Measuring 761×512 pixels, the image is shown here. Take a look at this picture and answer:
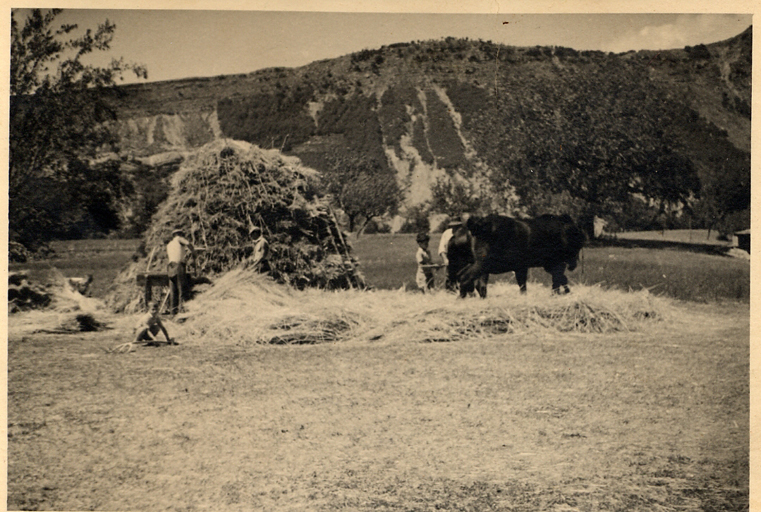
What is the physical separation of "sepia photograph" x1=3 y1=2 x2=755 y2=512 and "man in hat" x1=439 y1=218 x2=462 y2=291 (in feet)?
0.09

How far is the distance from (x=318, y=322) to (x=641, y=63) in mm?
3695

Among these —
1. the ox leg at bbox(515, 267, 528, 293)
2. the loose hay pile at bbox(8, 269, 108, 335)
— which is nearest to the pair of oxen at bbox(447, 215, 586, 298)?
the ox leg at bbox(515, 267, 528, 293)

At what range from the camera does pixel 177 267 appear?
6.52 metres

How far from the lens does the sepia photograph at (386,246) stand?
5.41 metres

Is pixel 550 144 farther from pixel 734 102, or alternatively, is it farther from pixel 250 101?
pixel 250 101

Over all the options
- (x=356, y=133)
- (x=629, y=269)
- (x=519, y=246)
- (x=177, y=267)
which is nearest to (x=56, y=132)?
(x=177, y=267)

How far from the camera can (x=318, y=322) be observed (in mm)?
6227

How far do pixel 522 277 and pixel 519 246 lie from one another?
284 mm

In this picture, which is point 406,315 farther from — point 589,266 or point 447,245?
point 589,266

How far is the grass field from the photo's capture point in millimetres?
4953

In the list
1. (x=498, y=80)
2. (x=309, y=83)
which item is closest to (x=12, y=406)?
(x=309, y=83)

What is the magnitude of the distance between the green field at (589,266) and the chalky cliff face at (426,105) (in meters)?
0.53

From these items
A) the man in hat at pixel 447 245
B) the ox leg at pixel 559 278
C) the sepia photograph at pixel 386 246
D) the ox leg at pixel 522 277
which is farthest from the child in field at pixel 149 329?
the ox leg at pixel 559 278

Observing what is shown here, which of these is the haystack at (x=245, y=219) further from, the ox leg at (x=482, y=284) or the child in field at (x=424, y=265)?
the ox leg at (x=482, y=284)
